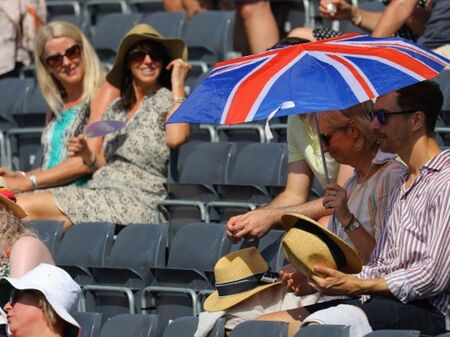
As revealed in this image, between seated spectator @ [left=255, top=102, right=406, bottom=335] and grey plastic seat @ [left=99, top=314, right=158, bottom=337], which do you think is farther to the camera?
grey plastic seat @ [left=99, top=314, right=158, bottom=337]

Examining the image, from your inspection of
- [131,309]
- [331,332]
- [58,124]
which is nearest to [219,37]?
[58,124]

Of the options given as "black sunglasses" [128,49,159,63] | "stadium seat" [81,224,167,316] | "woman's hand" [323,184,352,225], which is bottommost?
"stadium seat" [81,224,167,316]

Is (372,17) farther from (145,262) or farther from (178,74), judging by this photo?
(145,262)

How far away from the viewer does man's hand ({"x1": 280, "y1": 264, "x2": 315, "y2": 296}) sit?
5195 mm

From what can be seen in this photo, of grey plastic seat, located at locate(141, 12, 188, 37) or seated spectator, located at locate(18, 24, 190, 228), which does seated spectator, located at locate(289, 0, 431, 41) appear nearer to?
seated spectator, located at locate(18, 24, 190, 228)

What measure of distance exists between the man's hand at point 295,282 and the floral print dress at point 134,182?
215 cm

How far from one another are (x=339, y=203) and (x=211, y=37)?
12.0 ft

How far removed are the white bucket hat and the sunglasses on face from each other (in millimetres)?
3340

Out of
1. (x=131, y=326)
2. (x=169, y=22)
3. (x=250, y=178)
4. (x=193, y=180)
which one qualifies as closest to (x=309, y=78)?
(x=131, y=326)

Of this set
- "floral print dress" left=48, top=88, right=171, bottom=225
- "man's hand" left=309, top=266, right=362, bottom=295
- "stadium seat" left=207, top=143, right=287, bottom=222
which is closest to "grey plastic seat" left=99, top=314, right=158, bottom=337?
"man's hand" left=309, top=266, right=362, bottom=295

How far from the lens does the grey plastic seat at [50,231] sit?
6957mm

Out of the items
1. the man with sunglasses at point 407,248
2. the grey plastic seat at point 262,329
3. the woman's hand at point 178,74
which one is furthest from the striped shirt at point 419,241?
the woman's hand at point 178,74

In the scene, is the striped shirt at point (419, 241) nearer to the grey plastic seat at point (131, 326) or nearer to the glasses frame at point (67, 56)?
the grey plastic seat at point (131, 326)

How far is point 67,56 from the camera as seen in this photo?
26.2 feet
